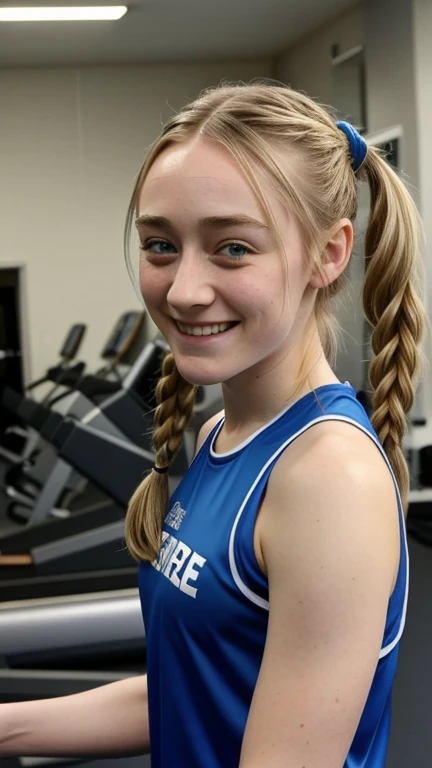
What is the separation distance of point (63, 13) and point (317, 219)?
492 cm

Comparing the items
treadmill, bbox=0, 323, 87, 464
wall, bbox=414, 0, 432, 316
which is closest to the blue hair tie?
wall, bbox=414, 0, 432, 316

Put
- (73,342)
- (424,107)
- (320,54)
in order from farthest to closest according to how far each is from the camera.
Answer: (73,342), (320,54), (424,107)

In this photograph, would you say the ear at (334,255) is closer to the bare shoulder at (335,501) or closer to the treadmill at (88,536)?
the bare shoulder at (335,501)

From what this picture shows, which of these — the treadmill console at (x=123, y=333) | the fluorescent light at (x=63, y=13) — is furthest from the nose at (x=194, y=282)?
the treadmill console at (x=123, y=333)

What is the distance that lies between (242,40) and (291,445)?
592 cm

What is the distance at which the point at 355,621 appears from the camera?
56 centimetres

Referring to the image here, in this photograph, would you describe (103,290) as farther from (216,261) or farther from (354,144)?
(216,261)

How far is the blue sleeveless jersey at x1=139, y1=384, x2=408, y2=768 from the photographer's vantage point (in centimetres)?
61

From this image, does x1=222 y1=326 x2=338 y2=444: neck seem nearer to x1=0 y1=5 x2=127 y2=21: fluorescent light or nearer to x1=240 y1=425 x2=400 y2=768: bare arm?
x1=240 y1=425 x2=400 y2=768: bare arm

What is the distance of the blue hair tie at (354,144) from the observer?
2.40ft

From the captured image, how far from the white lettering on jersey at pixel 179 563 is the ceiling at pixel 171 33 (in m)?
4.72

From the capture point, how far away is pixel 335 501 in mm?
557

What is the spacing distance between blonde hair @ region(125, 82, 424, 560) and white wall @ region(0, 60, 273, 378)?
5795 mm

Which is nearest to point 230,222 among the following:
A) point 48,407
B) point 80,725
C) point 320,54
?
point 80,725
